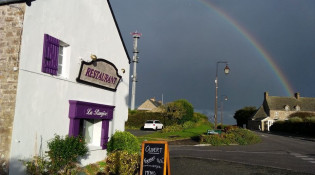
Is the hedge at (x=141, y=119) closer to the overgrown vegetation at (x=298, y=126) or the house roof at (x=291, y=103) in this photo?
the overgrown vegetation at (x=298, y=126)

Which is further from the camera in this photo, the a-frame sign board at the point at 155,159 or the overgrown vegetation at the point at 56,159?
the a-frame sign board at the point at 155,159

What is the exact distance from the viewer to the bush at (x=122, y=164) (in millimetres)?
9844

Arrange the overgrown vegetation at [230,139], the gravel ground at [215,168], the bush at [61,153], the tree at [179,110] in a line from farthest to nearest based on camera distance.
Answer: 1. the tree at [179,110]
2. the overgrown vegetation at [230,139]
3. the gravel ground at [215,168]
4. the bush at [61,153]

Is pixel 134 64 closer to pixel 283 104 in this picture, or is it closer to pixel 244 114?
pixel 283 104

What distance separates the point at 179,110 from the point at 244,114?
5456 cm

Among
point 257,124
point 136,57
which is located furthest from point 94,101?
point 257,124

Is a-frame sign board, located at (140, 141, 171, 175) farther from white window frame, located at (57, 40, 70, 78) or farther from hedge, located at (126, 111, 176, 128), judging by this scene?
hedge, located at (126, 111, 176, 128)

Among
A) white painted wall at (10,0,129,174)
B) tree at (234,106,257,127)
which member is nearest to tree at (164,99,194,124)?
white painted wall at (10,0,129,174)

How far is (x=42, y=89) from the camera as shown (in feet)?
27.8

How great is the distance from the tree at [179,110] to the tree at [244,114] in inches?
1918

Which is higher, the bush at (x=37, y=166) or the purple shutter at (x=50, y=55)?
the purple shutter at (x=50, y=55)

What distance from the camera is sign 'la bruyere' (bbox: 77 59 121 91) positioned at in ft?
34.5

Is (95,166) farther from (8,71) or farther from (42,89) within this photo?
(8,71)

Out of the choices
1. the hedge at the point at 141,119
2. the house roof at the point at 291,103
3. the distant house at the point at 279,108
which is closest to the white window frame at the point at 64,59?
the hedge at the point at 141,119
